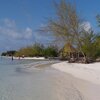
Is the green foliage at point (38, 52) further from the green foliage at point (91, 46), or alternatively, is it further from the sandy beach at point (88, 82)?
the sandy beach at point (88, 82)

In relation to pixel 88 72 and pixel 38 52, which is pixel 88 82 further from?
pixel 38 52

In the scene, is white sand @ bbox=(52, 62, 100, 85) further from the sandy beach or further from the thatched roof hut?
the thatched roof hut

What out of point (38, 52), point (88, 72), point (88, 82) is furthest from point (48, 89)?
point (38, 52)

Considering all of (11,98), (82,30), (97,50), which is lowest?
(11,98)

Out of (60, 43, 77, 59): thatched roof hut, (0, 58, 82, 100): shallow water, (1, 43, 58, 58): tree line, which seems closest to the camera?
(0, 58, 82, 100): shallow water

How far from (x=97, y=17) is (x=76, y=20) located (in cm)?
288

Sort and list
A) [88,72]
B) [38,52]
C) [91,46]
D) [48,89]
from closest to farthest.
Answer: [48,89]
[88,72]
[91,46]
[38,52]

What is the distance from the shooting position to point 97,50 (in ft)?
130

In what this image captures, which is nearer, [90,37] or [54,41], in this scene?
[54,41]

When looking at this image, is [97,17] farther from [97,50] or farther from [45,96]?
[45,96]

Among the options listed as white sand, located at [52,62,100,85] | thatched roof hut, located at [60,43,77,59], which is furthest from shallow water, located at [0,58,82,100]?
thatched roof hut, located at [60,43,77,59]

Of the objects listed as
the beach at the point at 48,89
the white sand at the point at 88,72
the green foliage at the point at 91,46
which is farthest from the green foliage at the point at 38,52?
the beach at the point at 48,89

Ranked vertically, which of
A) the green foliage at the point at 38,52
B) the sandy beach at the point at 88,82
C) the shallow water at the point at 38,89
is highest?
the green foliage at the point at 38,52

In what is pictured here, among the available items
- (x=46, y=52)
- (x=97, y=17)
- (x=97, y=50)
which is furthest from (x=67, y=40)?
(x=46, y=52)
